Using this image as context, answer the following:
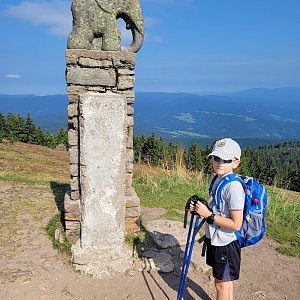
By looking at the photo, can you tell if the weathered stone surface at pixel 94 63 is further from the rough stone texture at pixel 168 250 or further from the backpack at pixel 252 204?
the rough stone texture at pixel 168 250

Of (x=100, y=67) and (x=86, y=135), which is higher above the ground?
(x=100, y=67)

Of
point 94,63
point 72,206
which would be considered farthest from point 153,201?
point 94,63

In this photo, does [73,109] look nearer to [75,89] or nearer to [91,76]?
[75,89]

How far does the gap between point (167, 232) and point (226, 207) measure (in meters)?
3.39

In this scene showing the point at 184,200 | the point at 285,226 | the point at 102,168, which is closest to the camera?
the point at 102,168

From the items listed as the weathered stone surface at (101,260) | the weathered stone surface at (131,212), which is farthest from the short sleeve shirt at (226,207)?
the weathered stone surface at (131,212)

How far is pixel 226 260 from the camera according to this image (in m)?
3.38

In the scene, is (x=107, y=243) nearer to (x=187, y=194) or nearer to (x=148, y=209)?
(x=148, y=209)

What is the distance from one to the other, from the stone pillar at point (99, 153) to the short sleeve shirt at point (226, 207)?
2051mm

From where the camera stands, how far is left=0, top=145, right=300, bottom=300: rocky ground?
14.9 feet

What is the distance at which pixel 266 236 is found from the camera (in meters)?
6.79

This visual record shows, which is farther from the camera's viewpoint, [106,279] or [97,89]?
[97,89]

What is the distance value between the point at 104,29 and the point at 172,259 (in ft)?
13.8

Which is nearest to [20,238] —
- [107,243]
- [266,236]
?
[107,243]
